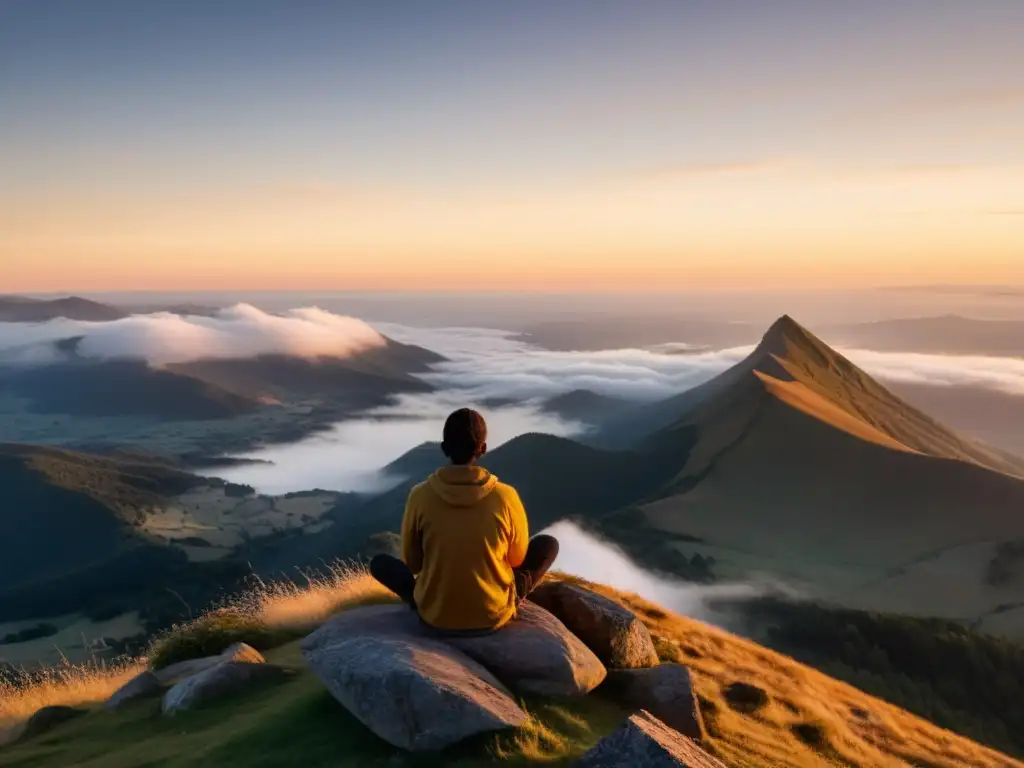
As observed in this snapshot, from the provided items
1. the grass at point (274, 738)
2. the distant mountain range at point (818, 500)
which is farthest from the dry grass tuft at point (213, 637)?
the distant mountain range at point (818, 500)

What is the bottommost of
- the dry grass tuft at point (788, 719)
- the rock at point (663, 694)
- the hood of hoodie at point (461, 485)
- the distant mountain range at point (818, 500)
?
the distant mountain range at point (818, 500)

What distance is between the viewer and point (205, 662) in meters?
12.3

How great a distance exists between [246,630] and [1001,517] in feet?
357

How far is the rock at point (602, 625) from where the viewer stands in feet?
34.2

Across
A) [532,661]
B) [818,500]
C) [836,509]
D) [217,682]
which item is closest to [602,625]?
[532,661]

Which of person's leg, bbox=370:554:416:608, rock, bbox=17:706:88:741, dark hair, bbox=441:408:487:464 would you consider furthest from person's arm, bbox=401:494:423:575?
rock, bbox=17:706:88:741

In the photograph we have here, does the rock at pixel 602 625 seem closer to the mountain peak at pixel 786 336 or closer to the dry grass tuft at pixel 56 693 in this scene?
the dry grass tuft at pixel 56 693

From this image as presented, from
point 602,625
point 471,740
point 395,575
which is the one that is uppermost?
point 395,575

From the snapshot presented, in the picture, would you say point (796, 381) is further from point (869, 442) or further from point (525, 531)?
point (525, 531)

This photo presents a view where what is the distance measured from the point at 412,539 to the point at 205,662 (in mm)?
6087

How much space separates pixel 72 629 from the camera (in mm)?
128750

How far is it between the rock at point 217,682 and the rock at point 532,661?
3.66 m

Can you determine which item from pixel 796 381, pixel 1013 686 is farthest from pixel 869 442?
pixel 1013 686

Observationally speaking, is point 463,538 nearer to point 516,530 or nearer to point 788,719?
point 516,530
